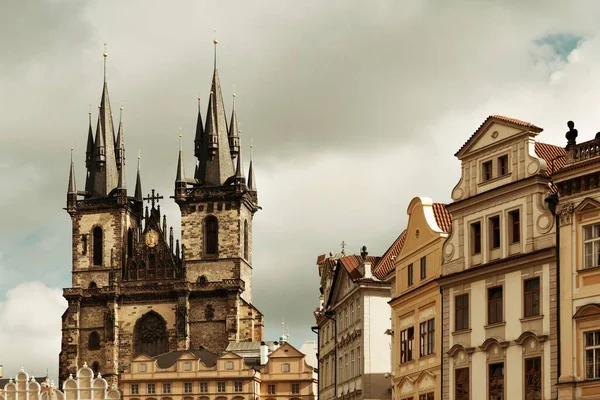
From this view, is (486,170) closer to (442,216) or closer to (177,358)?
(442,216)

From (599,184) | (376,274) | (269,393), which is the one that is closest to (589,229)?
(599,184)

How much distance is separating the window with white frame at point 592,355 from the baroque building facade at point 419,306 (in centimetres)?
916

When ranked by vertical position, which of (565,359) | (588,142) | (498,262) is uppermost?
(588,142)

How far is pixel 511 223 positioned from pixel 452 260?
355cm

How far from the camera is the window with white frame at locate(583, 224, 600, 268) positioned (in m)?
40.2

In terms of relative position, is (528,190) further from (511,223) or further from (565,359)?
(565,359)

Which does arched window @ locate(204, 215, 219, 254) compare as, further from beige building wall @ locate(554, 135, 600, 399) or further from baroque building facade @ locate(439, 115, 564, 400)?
beige building wall @ locate(554, 135, 600, 399)

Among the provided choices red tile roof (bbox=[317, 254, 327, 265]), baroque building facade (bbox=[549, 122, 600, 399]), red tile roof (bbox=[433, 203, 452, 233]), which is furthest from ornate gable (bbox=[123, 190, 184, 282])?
baroque building facade (bbox=[549, 122, 600, 399])

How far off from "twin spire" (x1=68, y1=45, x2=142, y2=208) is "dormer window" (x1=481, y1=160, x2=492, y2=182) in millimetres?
96324

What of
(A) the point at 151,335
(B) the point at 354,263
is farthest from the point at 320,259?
(A) the point at 151,335

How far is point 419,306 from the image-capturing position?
51.4 metres

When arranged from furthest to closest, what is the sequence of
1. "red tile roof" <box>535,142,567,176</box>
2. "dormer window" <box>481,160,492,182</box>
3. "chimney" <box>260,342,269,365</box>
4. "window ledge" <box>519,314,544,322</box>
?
"chimney" <box>260,342,269,365</box> < "dormer window" <box>481,160,492,182</box> < "red tile roof" <box>535,142,567,176</box> < "window ledge" <box>519,314,544,322</box>

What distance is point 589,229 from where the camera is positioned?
40.7m

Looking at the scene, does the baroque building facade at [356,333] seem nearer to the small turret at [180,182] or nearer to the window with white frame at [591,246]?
the window with white frame at [591,246]
